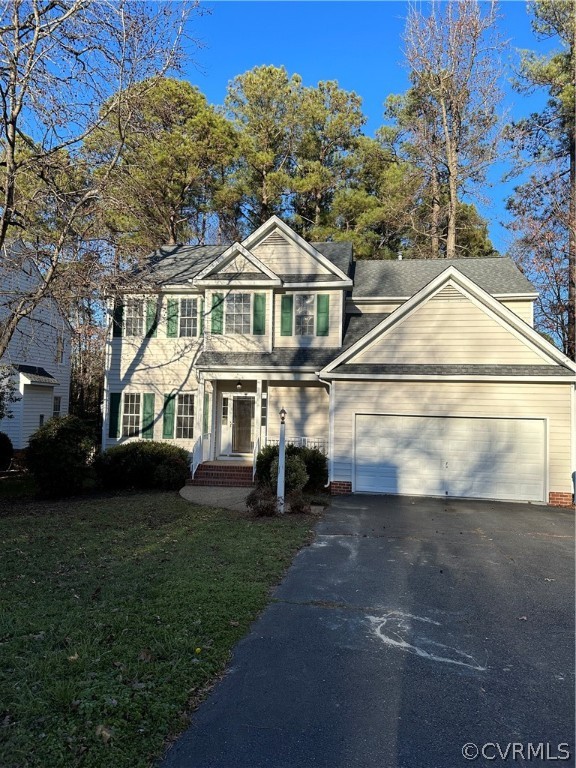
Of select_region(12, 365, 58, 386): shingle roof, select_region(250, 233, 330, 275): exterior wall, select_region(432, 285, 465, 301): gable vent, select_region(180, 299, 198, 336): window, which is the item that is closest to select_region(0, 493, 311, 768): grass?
select_region(432, 285, 465, 301): gable vent

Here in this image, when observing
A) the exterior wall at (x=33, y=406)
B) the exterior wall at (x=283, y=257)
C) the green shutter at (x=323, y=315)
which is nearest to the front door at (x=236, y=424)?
the green shutter at (x=323, y=315)

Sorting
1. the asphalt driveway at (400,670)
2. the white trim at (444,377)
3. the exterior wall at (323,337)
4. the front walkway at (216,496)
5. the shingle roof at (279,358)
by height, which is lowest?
the front walkway at (216,496)

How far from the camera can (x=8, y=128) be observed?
1053 centimetres

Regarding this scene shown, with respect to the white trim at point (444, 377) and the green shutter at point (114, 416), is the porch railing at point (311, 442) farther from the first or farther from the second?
the green shutter at point (114, 416)

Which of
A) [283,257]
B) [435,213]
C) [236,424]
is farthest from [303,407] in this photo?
[435,213]

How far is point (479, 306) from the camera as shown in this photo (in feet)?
42.6

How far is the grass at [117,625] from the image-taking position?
3.05 metres

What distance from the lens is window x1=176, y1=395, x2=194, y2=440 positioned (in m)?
16.3

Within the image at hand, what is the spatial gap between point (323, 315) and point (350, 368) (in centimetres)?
301

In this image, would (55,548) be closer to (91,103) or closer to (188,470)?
(188,470)

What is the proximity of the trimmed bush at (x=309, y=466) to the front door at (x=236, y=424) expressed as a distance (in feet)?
9.28

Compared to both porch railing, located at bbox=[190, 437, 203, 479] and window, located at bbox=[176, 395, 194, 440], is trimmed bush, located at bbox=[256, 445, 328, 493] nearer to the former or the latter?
porch railing, located at bbox=[190, 437, 203, 479]

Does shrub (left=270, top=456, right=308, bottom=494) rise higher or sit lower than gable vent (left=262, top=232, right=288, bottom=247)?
lower

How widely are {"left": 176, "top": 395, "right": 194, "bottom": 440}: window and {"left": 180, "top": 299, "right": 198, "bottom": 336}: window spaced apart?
219 cm
